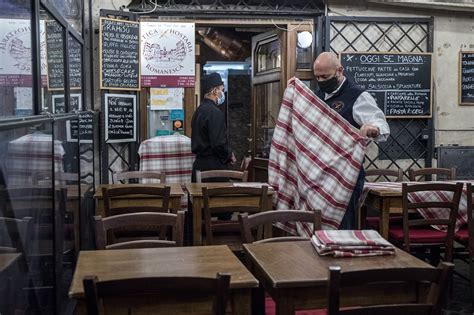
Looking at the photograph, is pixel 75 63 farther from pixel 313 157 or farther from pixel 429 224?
pixel 429 224

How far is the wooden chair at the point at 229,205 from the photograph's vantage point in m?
3.69

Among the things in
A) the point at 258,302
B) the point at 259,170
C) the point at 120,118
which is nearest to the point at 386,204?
the point at 258,302

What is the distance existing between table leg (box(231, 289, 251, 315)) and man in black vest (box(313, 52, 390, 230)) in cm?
210

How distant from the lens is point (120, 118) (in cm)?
591

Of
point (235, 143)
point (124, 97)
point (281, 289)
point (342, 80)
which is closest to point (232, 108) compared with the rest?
point (235, 143)

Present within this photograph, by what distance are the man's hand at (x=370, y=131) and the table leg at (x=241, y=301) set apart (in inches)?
83.6

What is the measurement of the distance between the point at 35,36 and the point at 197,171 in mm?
2499

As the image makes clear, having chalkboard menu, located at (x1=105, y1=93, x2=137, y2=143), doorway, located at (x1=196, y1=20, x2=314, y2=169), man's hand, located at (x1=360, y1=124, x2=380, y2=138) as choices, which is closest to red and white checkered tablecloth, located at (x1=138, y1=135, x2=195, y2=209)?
chalkboard menu, located at (x1=105, y1=93, x2=137, y2=143)

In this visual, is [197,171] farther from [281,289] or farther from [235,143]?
[235,143]

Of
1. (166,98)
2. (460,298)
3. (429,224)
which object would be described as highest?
(166,98)

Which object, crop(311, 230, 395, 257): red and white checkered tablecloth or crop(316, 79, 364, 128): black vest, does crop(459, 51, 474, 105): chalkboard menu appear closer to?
crop(316, 79, 364, 128): black vest

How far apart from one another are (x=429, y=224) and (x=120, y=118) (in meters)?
3.30

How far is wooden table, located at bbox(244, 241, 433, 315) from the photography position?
2.07 m

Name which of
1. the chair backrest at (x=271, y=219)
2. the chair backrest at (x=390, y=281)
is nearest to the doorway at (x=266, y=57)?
the chair backrest at (x=271, y=219)
